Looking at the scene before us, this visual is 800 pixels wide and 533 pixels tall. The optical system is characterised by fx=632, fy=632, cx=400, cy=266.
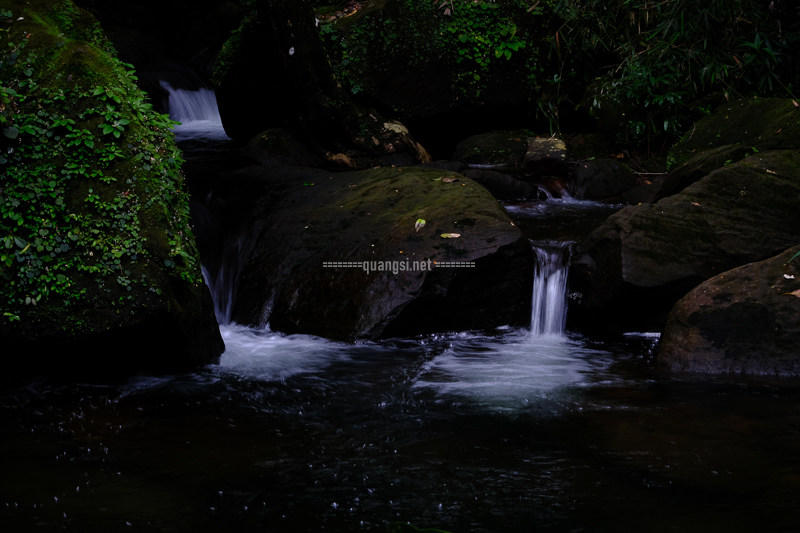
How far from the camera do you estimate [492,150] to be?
1201 cm

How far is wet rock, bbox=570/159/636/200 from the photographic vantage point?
9766 millimetres

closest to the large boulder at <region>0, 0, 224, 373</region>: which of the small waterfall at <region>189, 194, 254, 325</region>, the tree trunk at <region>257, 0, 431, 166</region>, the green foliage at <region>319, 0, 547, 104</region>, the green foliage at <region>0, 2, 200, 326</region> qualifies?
the green foliage at <region>0, 2, 200, 326</region>

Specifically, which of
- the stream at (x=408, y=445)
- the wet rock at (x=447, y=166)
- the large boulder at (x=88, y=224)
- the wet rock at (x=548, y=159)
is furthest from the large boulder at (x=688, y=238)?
the wet rock at (x=447, y=166)

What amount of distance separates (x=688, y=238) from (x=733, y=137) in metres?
3.67

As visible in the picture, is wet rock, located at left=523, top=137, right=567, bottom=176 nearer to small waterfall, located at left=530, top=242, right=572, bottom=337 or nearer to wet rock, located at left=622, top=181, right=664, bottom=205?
wet rock, located at left=622, top=181, right=664, bottom=205

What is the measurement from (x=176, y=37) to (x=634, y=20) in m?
13.0

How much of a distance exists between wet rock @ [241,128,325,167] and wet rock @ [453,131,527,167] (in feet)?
9.27

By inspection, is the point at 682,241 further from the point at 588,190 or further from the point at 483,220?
the point at 588,190

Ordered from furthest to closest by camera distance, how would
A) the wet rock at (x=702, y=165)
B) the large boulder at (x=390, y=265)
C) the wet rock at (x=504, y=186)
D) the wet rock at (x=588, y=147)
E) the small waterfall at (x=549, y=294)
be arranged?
1. the wet rock at (x=588, y=147)
2. the wet rock at (x=504, y=186)
3. the wet rock at (x=702, y=165)
4. the small waterfall at (x=549, y=294)
5. the large boulder at (x=390, y=265)

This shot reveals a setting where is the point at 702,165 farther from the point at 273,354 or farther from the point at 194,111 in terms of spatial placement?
the point at 194,111

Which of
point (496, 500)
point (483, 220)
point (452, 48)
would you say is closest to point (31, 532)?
point (496, 500)

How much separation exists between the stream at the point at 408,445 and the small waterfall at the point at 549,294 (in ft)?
1.90

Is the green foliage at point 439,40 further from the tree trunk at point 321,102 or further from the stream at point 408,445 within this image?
the stream at point 408,445

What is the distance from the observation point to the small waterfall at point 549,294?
6332mm
